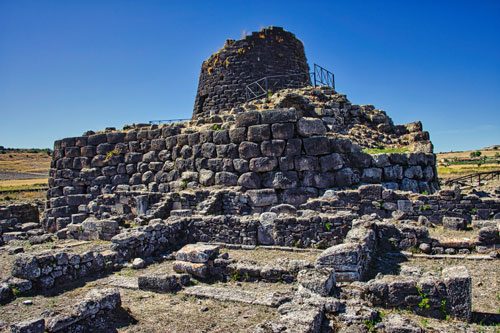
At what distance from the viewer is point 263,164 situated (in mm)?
15250

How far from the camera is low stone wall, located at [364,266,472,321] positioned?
641cm

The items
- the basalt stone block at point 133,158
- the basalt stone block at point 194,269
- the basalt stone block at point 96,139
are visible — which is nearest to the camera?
the basalt stone block at point 194,269

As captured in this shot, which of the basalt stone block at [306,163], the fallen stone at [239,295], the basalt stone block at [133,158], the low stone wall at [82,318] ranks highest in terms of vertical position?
the basalt stone block at [133,158]

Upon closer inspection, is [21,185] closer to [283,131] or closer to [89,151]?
[89,151]

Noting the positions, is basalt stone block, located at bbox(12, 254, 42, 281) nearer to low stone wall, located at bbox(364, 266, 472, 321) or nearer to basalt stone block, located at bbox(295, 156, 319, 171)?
low stone wall, located at bbox(364, 266, 472, 321)

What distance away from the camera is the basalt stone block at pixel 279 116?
14.9 m

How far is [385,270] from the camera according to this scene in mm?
9133

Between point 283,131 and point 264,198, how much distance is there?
249 centimetres

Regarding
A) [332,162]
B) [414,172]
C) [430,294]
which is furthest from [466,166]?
[430,294]

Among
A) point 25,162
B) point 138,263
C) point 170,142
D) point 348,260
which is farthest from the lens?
point 25,162

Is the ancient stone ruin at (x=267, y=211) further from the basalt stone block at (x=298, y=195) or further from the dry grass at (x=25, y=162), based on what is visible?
the dry grass at (x=25, y=162)

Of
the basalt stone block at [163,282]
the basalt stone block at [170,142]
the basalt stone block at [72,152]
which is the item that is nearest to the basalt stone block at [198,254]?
the basalt stone block at [163,282]

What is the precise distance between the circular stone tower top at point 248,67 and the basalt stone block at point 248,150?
6.88m

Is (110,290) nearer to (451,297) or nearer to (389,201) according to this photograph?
(451,297)
